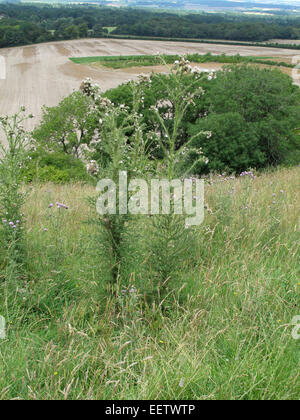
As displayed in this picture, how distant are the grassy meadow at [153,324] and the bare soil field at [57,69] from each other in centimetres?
3432

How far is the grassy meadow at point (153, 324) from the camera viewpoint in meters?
2.45

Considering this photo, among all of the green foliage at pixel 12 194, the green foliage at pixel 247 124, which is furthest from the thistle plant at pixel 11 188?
the green foliage at pixel 247 124

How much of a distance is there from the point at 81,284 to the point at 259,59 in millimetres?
62163

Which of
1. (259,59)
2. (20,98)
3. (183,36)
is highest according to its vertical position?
(183,36)

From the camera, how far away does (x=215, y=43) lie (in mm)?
76938

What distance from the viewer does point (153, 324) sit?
3.08m

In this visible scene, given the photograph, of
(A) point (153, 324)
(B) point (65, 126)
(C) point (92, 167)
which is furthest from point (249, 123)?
(A) point (153, 324)

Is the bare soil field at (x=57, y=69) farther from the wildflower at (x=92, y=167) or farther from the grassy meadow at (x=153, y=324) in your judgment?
the wildflower at (x=92, y=167)

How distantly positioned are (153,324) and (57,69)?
5866 centimetres

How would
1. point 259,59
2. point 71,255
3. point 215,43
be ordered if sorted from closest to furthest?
point 71,255, point 259,59, point 215,43

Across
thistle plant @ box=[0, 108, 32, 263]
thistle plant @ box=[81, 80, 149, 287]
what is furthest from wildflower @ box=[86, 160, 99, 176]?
thistle plant @ box=[0, 108, 32, 263]
